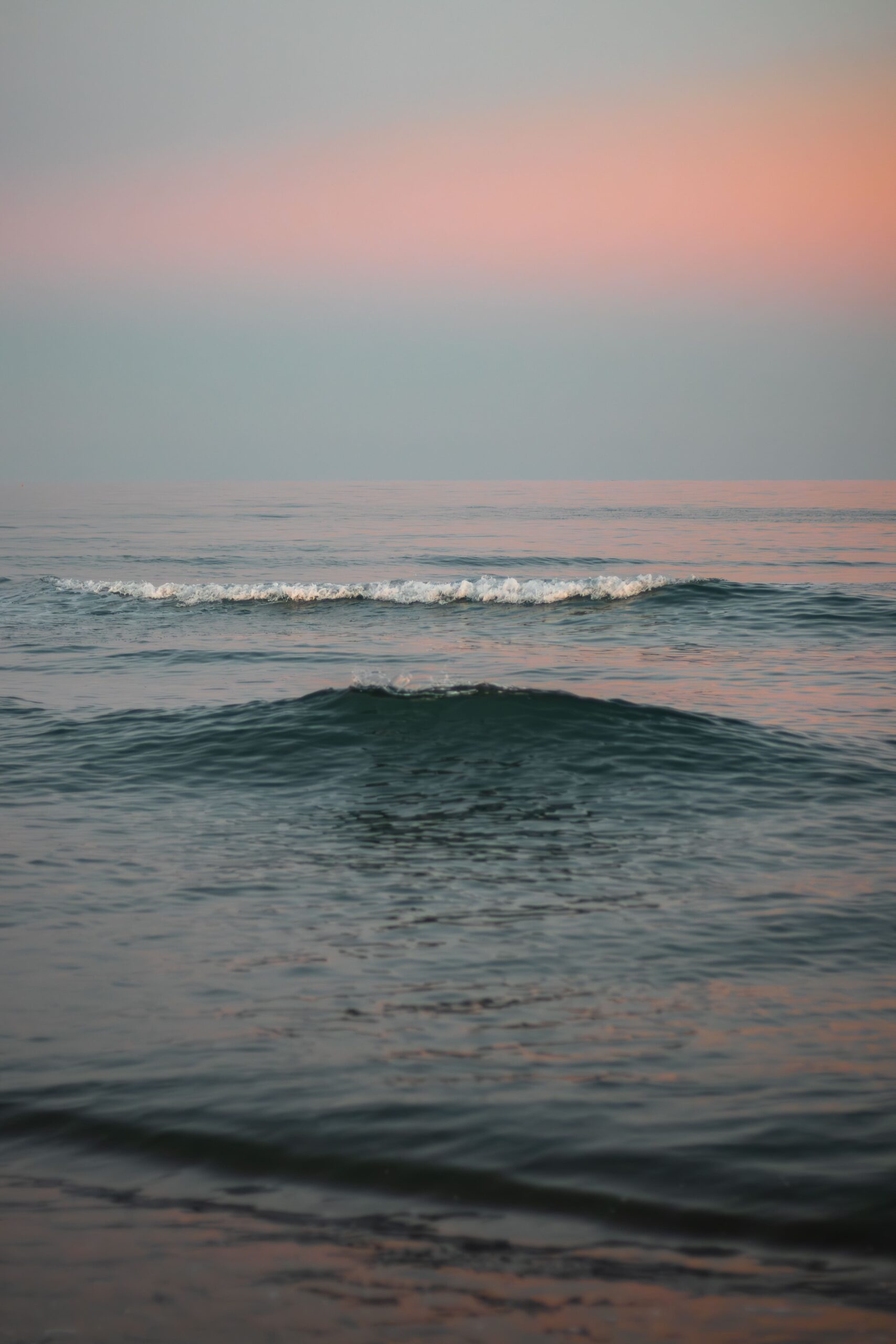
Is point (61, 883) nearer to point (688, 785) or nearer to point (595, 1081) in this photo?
point (595, 1081)

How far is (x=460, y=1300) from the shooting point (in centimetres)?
346

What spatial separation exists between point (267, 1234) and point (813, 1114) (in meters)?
2.38

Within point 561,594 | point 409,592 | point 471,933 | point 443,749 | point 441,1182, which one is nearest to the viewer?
point 441,1182

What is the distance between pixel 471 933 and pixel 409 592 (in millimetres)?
21194

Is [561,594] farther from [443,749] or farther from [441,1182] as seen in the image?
[441,1182]

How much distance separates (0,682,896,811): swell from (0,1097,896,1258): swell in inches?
239

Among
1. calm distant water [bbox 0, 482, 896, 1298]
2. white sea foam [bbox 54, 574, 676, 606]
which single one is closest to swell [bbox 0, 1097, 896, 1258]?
calm distant water [bbox 0, 482, 896, 1298]

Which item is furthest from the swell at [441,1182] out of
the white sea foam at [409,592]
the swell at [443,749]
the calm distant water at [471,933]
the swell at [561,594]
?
the white sea foam at [409,592]

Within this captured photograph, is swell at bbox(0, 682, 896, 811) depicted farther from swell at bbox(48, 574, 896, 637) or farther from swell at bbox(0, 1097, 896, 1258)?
swell at bbox(48, 574, 896, 637)

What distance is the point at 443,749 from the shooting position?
12211mm

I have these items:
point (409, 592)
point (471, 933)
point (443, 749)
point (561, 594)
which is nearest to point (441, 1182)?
point (471, 933)

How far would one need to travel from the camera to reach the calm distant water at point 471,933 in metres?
4.27

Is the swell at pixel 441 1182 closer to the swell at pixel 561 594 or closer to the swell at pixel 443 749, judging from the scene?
the swell at pixel 443 749

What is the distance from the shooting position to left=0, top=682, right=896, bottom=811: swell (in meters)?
10.7
